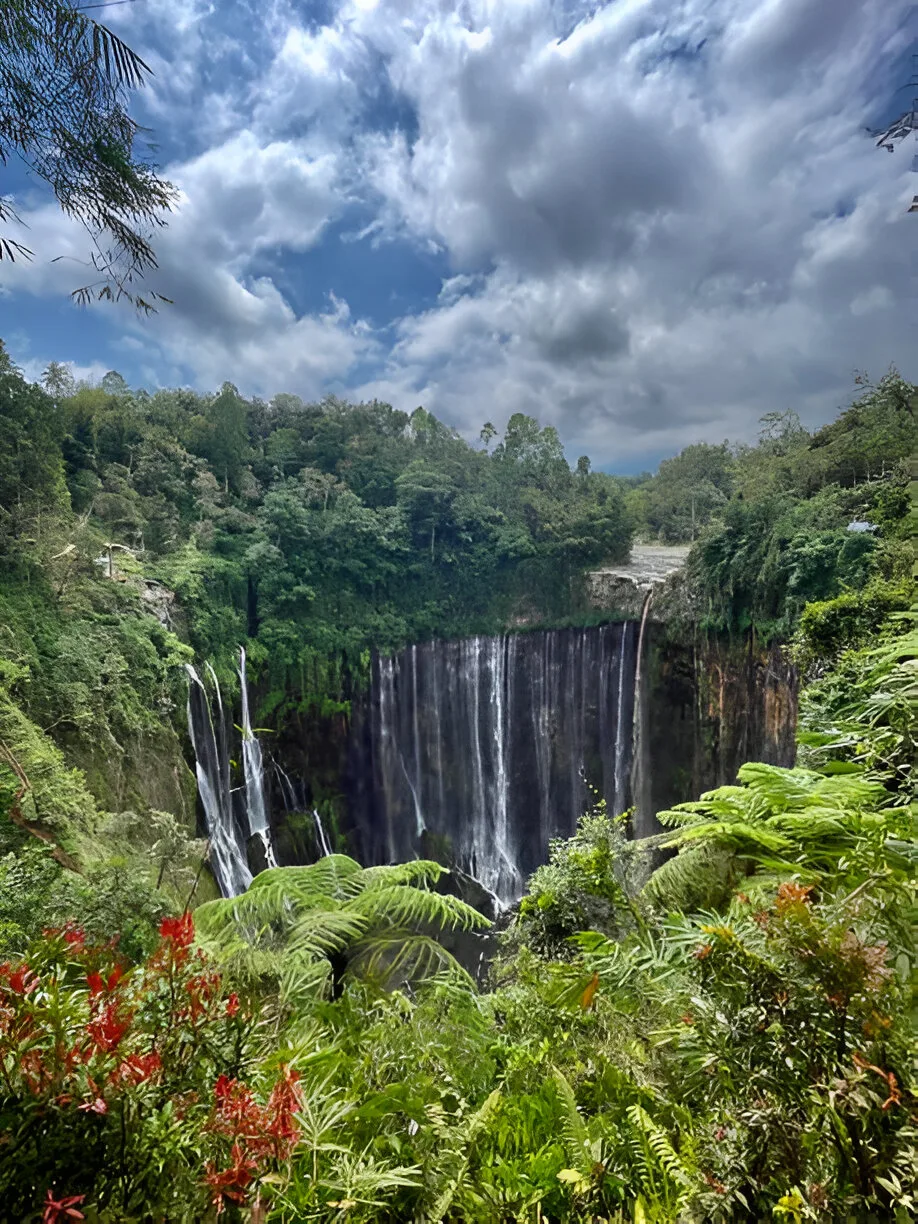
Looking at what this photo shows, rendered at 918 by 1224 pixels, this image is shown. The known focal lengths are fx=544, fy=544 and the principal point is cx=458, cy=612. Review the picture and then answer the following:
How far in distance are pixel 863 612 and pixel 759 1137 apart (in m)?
5.67

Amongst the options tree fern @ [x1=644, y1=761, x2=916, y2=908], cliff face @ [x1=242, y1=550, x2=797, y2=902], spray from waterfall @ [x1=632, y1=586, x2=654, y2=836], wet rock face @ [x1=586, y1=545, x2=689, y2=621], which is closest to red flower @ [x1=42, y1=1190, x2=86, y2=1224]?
tree fern @ [x1=644, y1=761, x2=916, y2=908]

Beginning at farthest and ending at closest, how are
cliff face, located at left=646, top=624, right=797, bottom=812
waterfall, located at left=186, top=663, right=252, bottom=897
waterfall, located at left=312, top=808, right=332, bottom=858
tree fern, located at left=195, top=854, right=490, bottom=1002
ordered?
waterfall, located at left=312, top=808, right=332, bottom=858
cliff face, located at left=646, top=624, right=797, bottom=812
waterfall, located at left=186, top=663, right=252, bottom=897
tree fern, located at left=195, top=854, right=490, bottom=1002

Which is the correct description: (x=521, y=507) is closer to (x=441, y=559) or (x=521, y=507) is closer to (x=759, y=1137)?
(x=441, y=559)

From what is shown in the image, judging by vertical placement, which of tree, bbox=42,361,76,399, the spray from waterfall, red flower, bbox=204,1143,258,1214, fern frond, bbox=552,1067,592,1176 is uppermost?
tree, bbox=42,361,76,399

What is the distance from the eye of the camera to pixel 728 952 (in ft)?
1.94

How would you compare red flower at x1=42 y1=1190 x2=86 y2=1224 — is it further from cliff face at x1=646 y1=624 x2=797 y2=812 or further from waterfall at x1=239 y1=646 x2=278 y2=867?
waterfall at x1=239 y1=646 x2=278 y2=867

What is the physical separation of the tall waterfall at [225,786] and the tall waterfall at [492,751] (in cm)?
287

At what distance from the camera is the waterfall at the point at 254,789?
A: 965cm

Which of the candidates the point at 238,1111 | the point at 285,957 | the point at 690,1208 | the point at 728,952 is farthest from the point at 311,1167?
the point at 285,957

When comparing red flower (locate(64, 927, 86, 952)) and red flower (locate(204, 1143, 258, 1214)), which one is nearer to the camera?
red flower (locate(204, 1143, 258, 1214))

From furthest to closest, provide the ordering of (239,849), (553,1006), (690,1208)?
(239,849) → (553,1006) → (690,1208)

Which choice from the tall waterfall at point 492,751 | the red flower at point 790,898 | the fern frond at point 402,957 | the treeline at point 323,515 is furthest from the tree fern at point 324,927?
the tall waterfall at point 492,751

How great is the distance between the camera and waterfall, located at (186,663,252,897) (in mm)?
7668

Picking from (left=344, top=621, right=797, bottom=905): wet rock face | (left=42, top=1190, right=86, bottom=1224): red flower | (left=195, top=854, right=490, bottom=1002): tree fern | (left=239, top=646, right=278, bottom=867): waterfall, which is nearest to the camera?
(left=42, top=1190, right=86, bottom=1224): red flower
